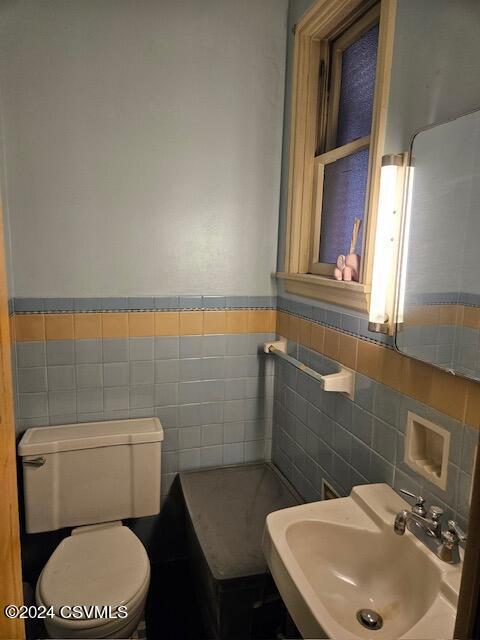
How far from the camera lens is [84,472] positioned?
5.88 feet

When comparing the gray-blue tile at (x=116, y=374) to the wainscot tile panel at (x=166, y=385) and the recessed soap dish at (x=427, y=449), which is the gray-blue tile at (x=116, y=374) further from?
the recessed soap dish at (x=427, y=449)

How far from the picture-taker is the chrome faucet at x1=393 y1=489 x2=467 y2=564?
103cm

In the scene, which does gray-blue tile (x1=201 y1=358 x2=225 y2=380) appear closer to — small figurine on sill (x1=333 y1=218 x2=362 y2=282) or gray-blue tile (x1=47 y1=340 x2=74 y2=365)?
gray-blue tile (x1=47 y1=340 x2=74 y2=365)

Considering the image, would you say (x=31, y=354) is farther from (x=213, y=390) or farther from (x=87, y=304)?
(x=213, y=390)

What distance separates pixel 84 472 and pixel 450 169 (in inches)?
67.0

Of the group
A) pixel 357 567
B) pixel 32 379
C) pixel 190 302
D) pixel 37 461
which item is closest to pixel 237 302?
pixel 190 302

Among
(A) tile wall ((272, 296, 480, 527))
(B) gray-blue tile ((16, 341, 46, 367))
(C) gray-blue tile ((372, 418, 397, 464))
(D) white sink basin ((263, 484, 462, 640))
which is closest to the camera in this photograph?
(D) white sink basin ((263, 484, 462, 640))

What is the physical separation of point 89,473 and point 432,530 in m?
1.32

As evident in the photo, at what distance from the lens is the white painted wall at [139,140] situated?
67.6 inches

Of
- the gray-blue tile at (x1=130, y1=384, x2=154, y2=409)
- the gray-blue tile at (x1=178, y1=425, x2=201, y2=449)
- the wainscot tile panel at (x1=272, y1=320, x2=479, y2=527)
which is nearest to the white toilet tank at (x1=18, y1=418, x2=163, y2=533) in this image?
the gray-blue tile at (x1=130, y1=384, x2=154, y2=409)

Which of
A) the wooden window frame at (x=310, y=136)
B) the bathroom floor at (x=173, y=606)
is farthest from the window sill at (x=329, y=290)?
the bathroom floor at (x=173, y=606)

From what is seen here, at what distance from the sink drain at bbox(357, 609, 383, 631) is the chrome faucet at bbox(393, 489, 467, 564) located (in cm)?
21

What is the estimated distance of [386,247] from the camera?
1.27 metres

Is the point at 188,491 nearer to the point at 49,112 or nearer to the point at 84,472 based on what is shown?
the point at 84,472
